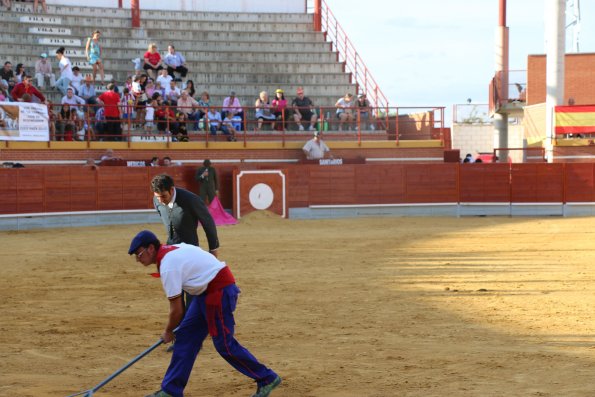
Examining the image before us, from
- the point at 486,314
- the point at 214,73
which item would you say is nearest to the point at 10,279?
the point at 486,314

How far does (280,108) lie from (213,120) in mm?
1861

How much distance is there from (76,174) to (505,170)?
37.0ft

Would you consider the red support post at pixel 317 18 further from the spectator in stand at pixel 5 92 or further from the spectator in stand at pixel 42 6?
the spectator in stand at pixel 5 92

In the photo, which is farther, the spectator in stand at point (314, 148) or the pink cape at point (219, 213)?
the spectator in stand at point (314, 148)

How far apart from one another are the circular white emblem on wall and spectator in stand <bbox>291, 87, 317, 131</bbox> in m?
2.68

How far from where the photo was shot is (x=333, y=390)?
257 inches

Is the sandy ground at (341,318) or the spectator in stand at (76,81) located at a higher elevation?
the spectator in stand at (76,81)

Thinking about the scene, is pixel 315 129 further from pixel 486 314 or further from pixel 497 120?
pixel 486 314

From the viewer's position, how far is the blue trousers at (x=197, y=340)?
232 inches

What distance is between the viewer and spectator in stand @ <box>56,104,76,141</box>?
2320cm

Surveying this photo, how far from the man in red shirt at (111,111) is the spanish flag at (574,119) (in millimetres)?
12438

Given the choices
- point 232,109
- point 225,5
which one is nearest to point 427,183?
point 232,109

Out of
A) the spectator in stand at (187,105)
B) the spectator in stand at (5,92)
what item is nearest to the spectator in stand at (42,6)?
the spectator in stand at (5,92)

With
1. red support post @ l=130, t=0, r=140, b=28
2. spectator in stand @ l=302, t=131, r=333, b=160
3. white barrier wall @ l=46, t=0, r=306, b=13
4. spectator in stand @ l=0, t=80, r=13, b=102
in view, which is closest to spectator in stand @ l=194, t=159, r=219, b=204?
spectator in stand @ l=302, t=131, r=333, b=160
